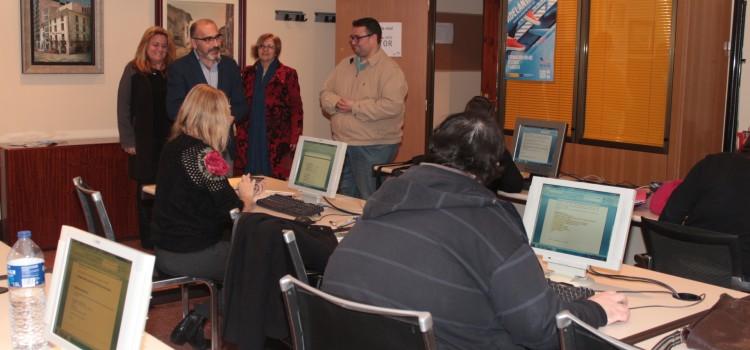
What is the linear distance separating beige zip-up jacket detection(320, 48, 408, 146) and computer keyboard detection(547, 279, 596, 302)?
3.14 meters

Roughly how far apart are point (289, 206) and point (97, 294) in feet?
8.81

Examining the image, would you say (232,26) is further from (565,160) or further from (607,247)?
(607,247)

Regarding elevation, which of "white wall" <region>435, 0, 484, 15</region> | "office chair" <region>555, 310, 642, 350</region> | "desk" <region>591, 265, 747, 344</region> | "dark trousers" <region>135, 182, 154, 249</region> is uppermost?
"white wall" <region>435, 0, 484, 15</region>

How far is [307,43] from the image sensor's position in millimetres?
7988

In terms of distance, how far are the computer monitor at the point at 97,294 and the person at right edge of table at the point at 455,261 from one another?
28.0 inches

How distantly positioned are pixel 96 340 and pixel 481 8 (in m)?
7.52

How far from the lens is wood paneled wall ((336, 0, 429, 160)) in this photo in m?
7.30

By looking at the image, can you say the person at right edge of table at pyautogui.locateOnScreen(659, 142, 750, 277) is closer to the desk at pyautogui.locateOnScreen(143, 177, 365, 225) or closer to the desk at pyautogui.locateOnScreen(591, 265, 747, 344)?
the desk at pyautogui.locateOnScreen(591, 265, 747, 344)

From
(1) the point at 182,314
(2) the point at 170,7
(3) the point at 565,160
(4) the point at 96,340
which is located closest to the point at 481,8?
(3) the point at 565,160

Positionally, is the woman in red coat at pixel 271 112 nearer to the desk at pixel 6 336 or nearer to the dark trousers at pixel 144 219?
the dark trousers at pixel 144 219

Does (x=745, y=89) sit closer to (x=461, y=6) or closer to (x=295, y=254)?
(x=461, y=6)

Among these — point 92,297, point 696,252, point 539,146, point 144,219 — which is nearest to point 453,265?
point 92,297

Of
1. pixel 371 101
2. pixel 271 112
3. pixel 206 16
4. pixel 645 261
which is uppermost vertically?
pixel 206 16

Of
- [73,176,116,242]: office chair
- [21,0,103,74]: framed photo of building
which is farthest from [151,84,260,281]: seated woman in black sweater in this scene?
[21,0,103,74]: framed photo of building
